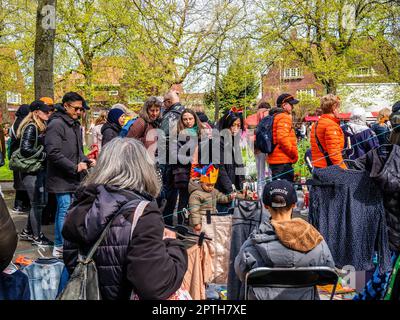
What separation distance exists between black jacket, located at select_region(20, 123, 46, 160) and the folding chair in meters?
4.20

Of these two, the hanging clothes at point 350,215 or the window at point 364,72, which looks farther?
the window at point 364,72

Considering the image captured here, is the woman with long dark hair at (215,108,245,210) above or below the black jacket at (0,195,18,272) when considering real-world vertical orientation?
above

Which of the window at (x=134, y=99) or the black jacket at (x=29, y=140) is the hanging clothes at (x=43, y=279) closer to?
the black jacket at (x=29, y=140)

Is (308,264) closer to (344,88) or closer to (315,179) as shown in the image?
(315,179)

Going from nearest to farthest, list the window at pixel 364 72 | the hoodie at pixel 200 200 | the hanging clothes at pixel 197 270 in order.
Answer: the hanging clothes at pixel 197 270
the hoodie at pixel 200 200
the window at pixel 364 72

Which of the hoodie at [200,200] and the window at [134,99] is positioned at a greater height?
the window at [134,99]

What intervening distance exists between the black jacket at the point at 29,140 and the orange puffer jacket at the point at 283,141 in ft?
11.0

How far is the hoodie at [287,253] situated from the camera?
2.89 metres

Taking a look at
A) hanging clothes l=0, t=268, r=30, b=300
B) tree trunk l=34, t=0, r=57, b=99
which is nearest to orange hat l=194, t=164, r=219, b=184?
hanging clothes l=0, t=268, r=30, b=300

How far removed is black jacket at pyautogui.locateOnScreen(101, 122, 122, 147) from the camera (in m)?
6.38

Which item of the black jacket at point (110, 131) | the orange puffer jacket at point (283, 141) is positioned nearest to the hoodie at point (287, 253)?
the orange puffer jacket at point (283, 141)

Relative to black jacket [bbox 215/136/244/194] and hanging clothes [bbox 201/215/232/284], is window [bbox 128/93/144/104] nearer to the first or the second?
black jacket [bbox 215/136/244/194]

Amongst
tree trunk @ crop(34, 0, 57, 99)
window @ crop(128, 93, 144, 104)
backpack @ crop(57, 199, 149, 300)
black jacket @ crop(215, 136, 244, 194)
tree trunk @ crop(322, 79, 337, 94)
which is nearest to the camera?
backpack @ crop(57, 199, 149, 300)

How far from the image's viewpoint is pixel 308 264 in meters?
2.90
